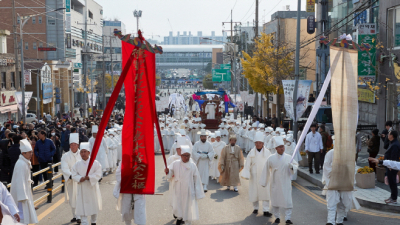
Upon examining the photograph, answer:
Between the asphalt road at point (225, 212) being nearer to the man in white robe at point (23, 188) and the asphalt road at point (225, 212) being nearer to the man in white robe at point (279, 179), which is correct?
the man in white robe at point (279, 179)

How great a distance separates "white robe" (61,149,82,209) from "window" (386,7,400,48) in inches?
542

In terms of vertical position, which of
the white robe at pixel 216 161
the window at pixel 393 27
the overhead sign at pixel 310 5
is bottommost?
the white robe at pixel 216 161

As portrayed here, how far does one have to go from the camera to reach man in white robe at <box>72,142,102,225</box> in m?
8.60

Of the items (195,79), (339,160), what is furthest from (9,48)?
(195,79)

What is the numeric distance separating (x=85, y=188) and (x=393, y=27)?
15.0 m

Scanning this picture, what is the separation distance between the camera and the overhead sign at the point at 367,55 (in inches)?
762

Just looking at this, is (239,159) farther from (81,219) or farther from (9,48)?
(9,48)

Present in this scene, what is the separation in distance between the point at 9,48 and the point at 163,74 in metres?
122

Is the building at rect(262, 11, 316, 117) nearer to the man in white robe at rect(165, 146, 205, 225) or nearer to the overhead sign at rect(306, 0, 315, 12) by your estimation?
the overhead sign at rect(306, 0, 315, 12)

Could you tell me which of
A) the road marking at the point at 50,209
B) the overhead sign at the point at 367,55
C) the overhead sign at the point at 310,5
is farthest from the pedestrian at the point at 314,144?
the overhead sign at the point at 310,5

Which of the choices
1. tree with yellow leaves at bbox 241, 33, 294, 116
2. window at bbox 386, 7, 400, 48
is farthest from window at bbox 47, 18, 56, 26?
window at bbox 386, 7, 400, 48

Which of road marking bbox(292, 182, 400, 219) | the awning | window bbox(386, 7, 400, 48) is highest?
window bbox(386, 7, 400, 48)

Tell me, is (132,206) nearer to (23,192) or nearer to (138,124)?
(138,124)

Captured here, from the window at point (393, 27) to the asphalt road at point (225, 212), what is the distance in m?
8.69
